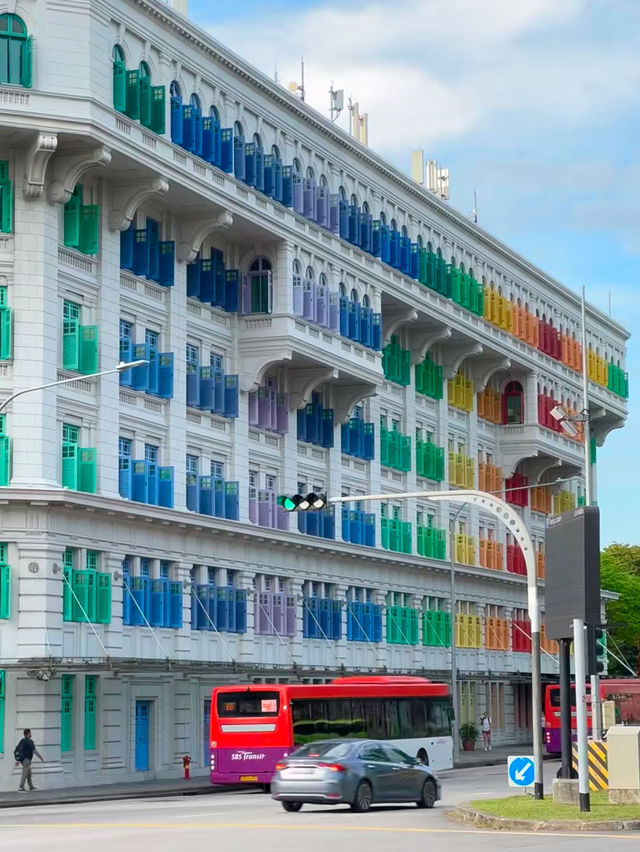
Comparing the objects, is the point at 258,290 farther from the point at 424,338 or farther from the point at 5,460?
the point at 424,338

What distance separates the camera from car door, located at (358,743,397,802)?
35.3 m

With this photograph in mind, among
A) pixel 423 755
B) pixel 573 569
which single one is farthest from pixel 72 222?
pixel 573 569

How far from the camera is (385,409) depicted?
74.8 meters

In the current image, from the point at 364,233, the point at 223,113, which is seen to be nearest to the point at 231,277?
the point at 223,113

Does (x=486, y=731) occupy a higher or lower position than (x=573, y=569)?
lower

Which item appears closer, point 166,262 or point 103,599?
point 103,599

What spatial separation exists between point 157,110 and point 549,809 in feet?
94.6

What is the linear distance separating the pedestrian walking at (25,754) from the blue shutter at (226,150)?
2005 cm

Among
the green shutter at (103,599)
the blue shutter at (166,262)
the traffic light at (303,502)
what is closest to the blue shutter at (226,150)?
the blue shutter at (166,262)

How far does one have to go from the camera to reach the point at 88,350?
50719mm

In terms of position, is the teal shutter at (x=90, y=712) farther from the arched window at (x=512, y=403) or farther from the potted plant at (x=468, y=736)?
the arched window at (x=512, y=403)

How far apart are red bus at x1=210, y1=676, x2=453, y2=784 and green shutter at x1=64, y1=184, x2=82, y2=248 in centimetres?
1309

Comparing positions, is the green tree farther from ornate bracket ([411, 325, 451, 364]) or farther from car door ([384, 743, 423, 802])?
car door ([384, 743, 423, 802])

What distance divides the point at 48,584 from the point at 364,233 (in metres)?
25.9
